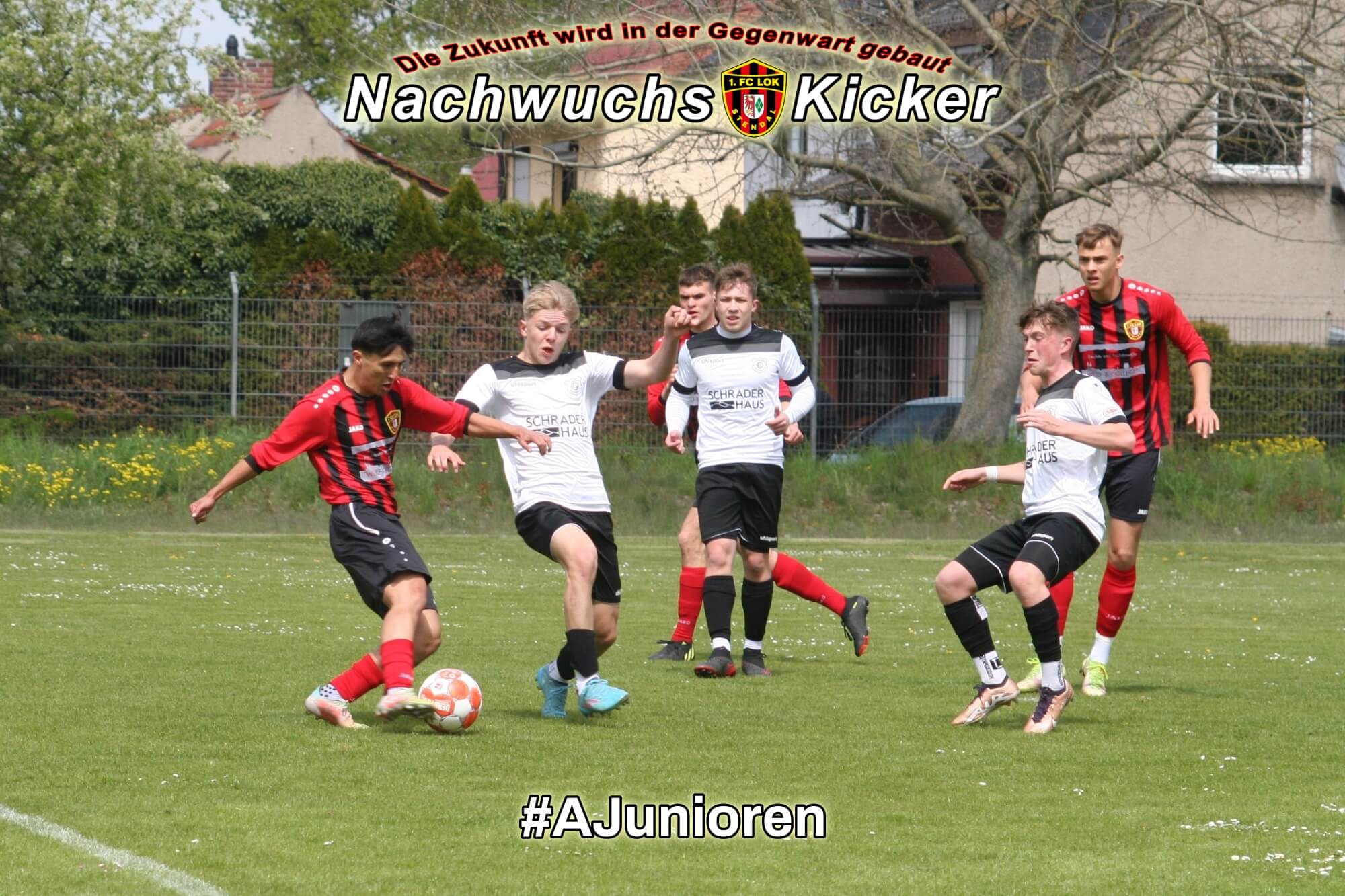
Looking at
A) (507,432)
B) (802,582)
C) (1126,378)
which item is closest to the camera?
(507,432)

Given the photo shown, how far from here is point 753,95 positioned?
837 inches

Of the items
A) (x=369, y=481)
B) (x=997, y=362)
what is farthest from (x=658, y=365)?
(x=997, y=362)

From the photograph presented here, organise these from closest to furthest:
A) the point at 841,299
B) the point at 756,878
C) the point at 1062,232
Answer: the point at 756,878, the point at 1062,232, the point at 841,299

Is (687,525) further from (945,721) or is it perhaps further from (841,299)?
(841,299)

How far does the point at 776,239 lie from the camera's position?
86.4ft

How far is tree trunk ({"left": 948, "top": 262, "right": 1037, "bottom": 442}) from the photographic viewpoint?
23141mm

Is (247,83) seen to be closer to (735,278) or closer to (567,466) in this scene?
(735,278)

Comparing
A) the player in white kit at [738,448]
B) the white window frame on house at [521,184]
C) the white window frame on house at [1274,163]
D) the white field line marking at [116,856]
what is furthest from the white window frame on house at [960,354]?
the white window frame on house at [521,184]

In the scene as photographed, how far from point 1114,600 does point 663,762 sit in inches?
137

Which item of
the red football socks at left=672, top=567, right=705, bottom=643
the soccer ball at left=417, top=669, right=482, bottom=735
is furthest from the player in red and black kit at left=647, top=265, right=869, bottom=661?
the soccer ball at left=417, top=669, right=482, bottom=735

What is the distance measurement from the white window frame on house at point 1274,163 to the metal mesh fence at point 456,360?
7.12 ft

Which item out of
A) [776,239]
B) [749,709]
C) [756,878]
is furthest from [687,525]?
[776,239]

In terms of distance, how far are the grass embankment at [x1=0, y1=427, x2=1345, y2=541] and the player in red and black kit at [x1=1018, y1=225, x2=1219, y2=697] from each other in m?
11.9

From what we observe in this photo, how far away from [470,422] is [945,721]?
95.4 inches
